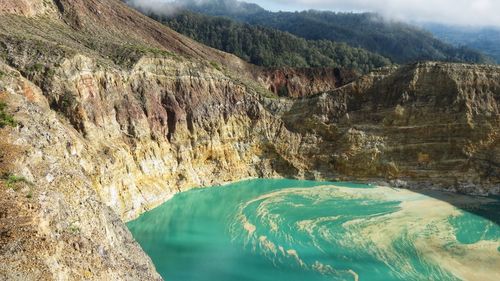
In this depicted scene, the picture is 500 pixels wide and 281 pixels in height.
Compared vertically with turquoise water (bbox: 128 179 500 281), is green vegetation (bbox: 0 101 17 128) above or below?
above

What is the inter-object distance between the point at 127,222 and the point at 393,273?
18.3m

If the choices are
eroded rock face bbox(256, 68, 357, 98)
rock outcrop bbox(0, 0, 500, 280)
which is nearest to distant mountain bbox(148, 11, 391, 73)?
eroded rock face bbox(256, 68, 357, 98)

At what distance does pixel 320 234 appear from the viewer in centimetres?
3581

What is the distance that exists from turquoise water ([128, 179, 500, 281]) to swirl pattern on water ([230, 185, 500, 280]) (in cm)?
6

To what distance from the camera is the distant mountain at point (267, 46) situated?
12312cm

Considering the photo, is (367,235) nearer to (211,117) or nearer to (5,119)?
(211,117)

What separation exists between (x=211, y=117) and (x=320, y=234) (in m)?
20.1

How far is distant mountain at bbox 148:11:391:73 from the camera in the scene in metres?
123

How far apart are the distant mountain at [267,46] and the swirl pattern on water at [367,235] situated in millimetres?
76529

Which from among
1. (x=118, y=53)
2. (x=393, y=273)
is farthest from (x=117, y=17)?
(x=393, y=273)

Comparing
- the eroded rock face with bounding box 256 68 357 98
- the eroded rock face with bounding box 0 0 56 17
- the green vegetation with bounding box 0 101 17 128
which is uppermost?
the eroded rock face with bounding box 0 0 56 17

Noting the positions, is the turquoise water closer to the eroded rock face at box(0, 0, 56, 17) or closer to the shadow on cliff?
the shadow on cliff

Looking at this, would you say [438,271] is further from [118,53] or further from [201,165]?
[118,53]

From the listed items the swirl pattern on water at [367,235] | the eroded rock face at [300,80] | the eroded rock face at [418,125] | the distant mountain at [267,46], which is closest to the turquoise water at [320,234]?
the swirl pattern on water at [367,235]
